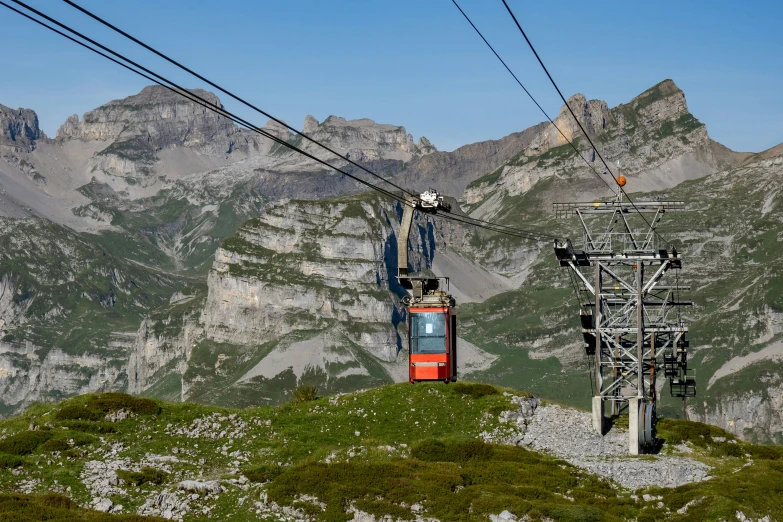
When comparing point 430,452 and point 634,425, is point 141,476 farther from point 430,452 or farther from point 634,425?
point 634,425

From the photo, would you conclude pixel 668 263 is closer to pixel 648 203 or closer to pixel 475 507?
pixel 648 203

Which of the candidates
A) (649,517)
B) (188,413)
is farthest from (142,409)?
(649,517)

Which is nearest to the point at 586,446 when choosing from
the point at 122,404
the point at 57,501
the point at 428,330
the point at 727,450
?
the point at 727,450

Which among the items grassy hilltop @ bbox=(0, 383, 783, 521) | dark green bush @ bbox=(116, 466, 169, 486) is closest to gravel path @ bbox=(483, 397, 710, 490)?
grassy hilltop @ bbox=(0, 383, 783, 521)

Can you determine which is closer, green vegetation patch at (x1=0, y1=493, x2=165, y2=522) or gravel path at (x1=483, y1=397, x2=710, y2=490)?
green vegetation patch at (x1=0, y1=493, x2=165, y2=522)

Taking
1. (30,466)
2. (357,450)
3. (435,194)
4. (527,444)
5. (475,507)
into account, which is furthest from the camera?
(435,194)

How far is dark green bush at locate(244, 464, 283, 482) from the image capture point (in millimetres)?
62750

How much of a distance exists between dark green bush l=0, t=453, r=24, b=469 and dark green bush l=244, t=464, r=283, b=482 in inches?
497

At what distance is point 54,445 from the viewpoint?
6588 cm

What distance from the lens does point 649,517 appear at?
193 feet

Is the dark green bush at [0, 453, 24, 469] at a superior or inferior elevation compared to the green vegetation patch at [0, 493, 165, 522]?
superior

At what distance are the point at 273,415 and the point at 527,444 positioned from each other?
17912 millimetres

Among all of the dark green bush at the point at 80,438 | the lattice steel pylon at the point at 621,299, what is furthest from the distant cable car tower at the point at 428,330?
the dark green bush at the point at 80,438

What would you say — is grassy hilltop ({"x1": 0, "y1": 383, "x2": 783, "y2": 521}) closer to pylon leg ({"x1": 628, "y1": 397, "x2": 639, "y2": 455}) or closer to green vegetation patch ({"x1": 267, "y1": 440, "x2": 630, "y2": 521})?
green vegetation patch ({"x1": 267, "y1": 440, "x2": 630, "y2": 521})
